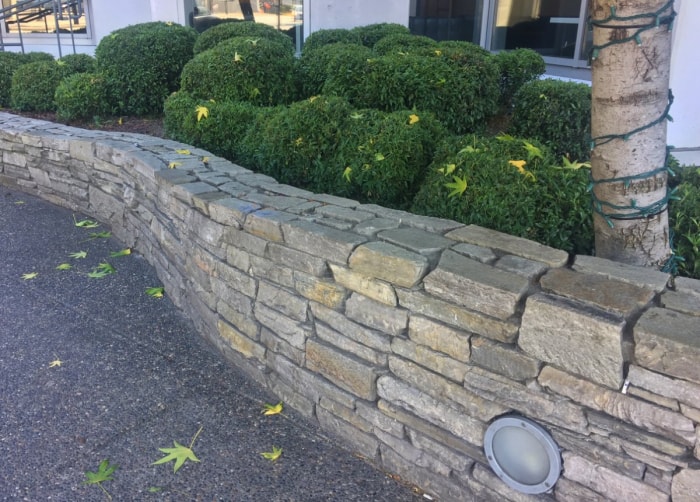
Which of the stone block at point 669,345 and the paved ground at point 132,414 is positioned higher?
the stone block at point 669,345

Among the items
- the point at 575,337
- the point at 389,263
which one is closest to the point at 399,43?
the point at 389,263

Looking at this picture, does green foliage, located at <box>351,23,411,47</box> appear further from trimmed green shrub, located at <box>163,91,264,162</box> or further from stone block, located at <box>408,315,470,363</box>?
stone block, located at <box>408,315,470,363</box>

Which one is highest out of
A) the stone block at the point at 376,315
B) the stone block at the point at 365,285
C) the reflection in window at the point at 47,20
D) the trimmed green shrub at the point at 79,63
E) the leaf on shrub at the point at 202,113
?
the reflection in window at the point at 47,20

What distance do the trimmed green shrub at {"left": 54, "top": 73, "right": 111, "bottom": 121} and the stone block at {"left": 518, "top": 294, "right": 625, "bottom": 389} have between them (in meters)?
5.33

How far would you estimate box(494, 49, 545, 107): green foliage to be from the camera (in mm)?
4883

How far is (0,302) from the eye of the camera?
383 centimetres

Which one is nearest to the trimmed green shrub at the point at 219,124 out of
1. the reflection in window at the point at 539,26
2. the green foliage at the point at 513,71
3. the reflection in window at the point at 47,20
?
the green foliage at the point at 513,71

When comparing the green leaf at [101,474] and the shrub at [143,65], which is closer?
the green leaf at [101,474]

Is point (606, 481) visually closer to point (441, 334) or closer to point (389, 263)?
point (441, 334)

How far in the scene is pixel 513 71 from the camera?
192 inches

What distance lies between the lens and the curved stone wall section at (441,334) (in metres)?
1.81

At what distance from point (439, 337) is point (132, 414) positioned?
1545 mm

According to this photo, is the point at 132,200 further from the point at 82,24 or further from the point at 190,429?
the point at 82,24

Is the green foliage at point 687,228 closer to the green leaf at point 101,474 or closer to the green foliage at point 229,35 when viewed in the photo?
the green leaf at point 101,474
